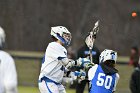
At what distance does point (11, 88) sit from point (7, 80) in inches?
4.9

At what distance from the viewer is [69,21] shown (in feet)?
121

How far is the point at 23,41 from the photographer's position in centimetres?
3753

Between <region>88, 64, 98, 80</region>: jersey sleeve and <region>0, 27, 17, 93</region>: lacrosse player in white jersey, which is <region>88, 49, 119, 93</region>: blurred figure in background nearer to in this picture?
<region>88, 64, 98, 80</region>: jersey sleeve

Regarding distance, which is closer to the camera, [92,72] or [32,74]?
[92,72]

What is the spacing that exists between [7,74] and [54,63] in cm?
348

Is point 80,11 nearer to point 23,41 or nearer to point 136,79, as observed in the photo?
point 23,41

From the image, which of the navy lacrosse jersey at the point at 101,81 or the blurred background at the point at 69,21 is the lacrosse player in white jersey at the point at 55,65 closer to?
the navy lacrosse jersey at the point at 101,81

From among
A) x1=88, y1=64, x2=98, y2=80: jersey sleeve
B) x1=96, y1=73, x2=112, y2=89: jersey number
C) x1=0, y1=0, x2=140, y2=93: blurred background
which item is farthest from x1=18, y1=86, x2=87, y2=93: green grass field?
x1=96, y1=73, x2=112, y2=89: jersey number

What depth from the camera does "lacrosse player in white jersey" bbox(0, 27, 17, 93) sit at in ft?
30.2

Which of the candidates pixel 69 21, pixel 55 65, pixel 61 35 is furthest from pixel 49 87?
pixel 69 21

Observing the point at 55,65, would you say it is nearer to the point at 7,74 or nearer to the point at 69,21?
the point at 7,74

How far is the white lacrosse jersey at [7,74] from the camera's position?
9203 millimetres

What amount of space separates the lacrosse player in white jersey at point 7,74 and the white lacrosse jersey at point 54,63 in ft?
10.7

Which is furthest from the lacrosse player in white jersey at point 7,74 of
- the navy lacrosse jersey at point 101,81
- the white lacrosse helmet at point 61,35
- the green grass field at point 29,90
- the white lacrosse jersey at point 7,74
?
the green grass field at point 29,90
